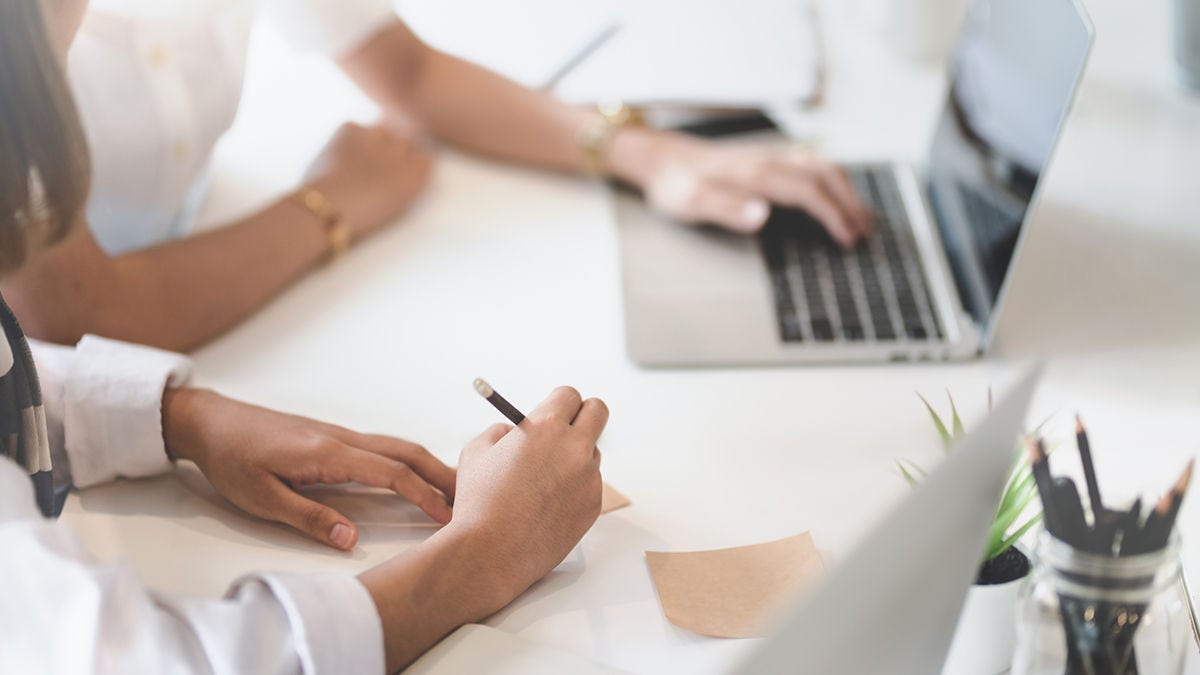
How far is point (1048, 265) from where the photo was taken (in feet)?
3.30

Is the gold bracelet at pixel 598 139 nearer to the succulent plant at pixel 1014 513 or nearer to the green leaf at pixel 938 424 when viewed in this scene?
the green leaf at pixel 938 424

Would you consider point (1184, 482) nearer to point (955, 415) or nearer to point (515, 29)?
point (955, 415)

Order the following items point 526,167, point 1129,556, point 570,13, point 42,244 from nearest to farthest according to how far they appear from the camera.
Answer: point 1129,556 → point 42,244 → point 526,167 → point 570,13

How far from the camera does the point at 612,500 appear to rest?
2.50ft

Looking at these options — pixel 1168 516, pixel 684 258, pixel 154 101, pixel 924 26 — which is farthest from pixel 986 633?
pixel 924 26

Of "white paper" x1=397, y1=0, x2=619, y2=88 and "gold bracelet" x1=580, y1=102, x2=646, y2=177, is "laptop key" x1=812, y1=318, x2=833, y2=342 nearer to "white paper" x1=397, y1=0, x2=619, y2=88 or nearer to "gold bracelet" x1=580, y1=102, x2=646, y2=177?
"gold bracelet" x1=580, y1=102, x2=646, y2=177

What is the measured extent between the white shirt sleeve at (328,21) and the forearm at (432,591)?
0.63 meters

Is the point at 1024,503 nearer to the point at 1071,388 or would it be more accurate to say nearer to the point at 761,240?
the point at 1071,388

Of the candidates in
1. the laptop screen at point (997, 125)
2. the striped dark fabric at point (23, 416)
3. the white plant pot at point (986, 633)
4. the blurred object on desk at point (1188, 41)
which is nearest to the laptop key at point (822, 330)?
the laptop screen at point (997, 125)

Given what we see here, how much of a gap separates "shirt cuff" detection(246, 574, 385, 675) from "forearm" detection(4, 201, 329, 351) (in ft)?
1.11

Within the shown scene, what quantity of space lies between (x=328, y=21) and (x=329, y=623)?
2.32 ft

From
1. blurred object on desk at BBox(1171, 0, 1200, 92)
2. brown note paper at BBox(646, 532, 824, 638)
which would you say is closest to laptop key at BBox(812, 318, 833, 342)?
brown note paper at BBox(646, 532, 824, 638)

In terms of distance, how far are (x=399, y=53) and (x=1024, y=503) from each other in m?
0.80

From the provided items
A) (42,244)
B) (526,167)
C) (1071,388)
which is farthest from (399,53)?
(1071,388)
